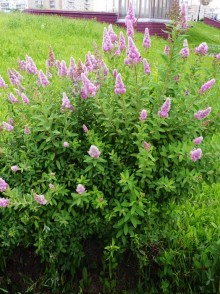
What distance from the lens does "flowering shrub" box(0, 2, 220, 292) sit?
96.4 inches

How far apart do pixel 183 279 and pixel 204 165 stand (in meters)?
1.02

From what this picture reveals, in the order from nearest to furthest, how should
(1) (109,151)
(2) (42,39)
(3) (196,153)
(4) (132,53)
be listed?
(3) (196,153) → (4) (132,53) → (1) (109,151) → (2) (42,39)

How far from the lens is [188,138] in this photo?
2.66 meters

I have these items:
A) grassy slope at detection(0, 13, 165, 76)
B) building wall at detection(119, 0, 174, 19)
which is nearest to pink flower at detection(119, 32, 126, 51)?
grassy slope at detection(0, 13, 165, 76)

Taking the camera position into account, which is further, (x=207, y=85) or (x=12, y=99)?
(x=12, y=99)

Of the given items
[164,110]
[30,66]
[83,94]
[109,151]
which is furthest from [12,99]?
[164,110]

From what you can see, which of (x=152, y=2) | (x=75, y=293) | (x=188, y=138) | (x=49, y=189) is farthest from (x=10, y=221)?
(x=152, y=2)

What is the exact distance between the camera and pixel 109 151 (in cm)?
265

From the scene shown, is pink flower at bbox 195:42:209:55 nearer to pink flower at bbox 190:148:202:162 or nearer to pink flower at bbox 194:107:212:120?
pink flower at bbox 194:107:212:120

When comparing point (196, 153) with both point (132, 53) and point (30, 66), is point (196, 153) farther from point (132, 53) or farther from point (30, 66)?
point (30, 66)

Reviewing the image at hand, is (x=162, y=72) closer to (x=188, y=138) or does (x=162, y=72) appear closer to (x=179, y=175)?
(x=188, y=138)

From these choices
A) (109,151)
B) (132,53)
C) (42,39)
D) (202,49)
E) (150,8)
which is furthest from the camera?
(150,8)

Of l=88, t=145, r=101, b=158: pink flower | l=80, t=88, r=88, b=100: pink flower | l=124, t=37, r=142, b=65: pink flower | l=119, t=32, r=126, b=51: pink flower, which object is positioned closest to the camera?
l=88, t=145, r=101, b=158: pink flower

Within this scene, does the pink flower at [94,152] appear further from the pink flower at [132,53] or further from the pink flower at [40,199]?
the pink flower at [132,53]
